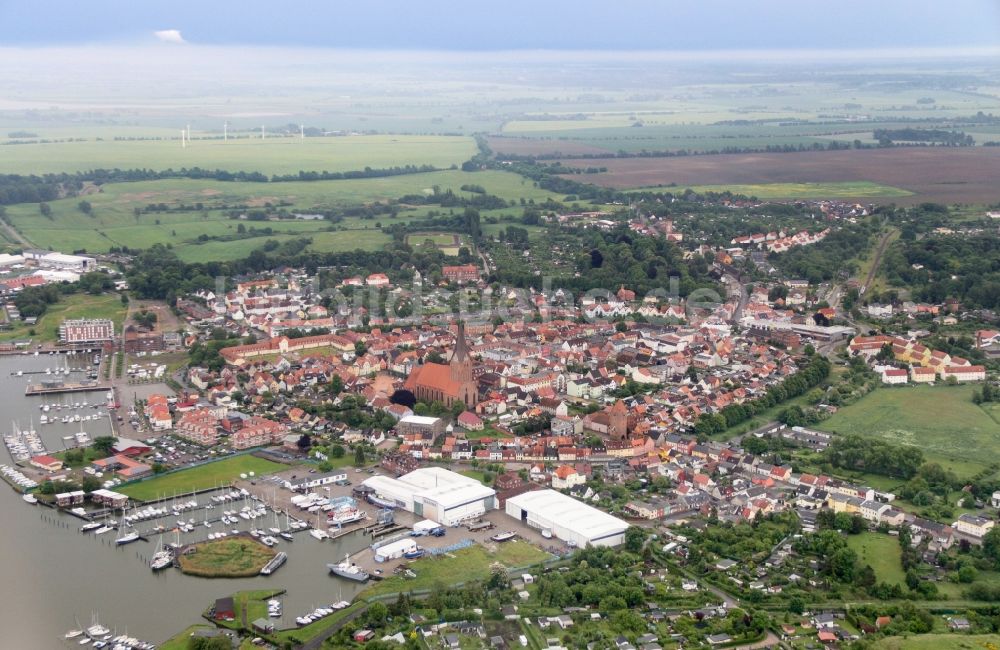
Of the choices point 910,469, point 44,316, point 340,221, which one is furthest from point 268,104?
point 910,469

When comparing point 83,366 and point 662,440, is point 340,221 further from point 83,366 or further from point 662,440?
point 662,440

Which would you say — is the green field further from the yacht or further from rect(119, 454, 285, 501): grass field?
the yacht

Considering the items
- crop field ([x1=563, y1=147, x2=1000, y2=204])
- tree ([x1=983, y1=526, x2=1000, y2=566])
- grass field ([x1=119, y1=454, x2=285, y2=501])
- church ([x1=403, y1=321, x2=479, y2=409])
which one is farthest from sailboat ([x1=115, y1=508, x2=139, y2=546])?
crop field ([x1=563, y1=147, x2=1000, y2=204])

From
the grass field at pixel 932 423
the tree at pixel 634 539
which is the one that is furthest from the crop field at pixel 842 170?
the tree at pixel 634 539

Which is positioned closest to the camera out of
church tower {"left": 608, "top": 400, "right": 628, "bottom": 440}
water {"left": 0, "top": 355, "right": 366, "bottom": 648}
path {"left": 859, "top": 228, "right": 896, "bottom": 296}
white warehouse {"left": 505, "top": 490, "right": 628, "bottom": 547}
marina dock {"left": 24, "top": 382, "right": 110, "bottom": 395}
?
water {"left": 0, "top": 355, "right": 366, "bottom": 648}

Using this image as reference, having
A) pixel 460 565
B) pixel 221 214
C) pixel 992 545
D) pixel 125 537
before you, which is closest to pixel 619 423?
pixel 460 565

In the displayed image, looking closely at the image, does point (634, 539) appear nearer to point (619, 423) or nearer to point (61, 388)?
point (619, 423)

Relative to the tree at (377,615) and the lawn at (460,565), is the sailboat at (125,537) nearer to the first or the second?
the lawn at (460,565)
